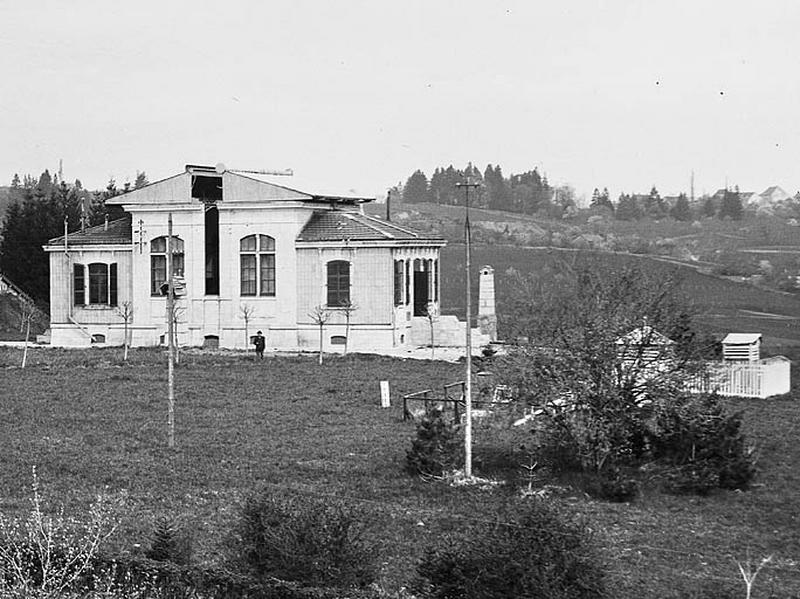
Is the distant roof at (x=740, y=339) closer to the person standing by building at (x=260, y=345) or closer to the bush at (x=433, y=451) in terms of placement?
the bush at (x=433, y=451)

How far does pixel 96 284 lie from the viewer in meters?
44.6

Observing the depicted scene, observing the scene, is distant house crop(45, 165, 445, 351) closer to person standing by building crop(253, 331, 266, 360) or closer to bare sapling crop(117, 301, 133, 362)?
bare sapling crop(117, 301, 133, 362)

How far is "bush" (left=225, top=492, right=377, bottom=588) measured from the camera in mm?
11703

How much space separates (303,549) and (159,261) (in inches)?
1291

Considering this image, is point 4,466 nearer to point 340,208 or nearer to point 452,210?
point 340,208

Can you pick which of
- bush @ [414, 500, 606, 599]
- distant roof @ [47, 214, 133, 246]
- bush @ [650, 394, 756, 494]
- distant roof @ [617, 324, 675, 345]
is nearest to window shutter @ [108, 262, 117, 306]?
distant roof @ [47, 214, 133, 246]

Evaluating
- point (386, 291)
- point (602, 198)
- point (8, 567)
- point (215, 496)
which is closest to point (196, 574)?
point (8, 567)

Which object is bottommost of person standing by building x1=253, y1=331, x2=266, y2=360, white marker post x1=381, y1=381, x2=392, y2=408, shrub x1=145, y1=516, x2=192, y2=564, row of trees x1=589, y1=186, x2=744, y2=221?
shrub x1=145, y1=516, x2=192, y2=564

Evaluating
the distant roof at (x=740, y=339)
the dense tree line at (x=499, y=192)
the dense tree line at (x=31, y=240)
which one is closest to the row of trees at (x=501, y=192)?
the dense tree line at (x=499, y=192)

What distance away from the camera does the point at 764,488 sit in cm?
1777

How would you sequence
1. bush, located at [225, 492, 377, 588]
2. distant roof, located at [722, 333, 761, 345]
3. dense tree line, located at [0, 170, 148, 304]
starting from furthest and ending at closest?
dense tree line, located at [0, 170, 148, 304] → distant roof, located at [722, 333, 761, 345] → bush, located at [225, 492, 377, 588]

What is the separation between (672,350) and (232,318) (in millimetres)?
25627

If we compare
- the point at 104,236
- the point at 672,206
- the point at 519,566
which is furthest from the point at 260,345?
the point at 672,206

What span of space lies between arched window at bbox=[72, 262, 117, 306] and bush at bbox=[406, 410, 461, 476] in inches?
1087
